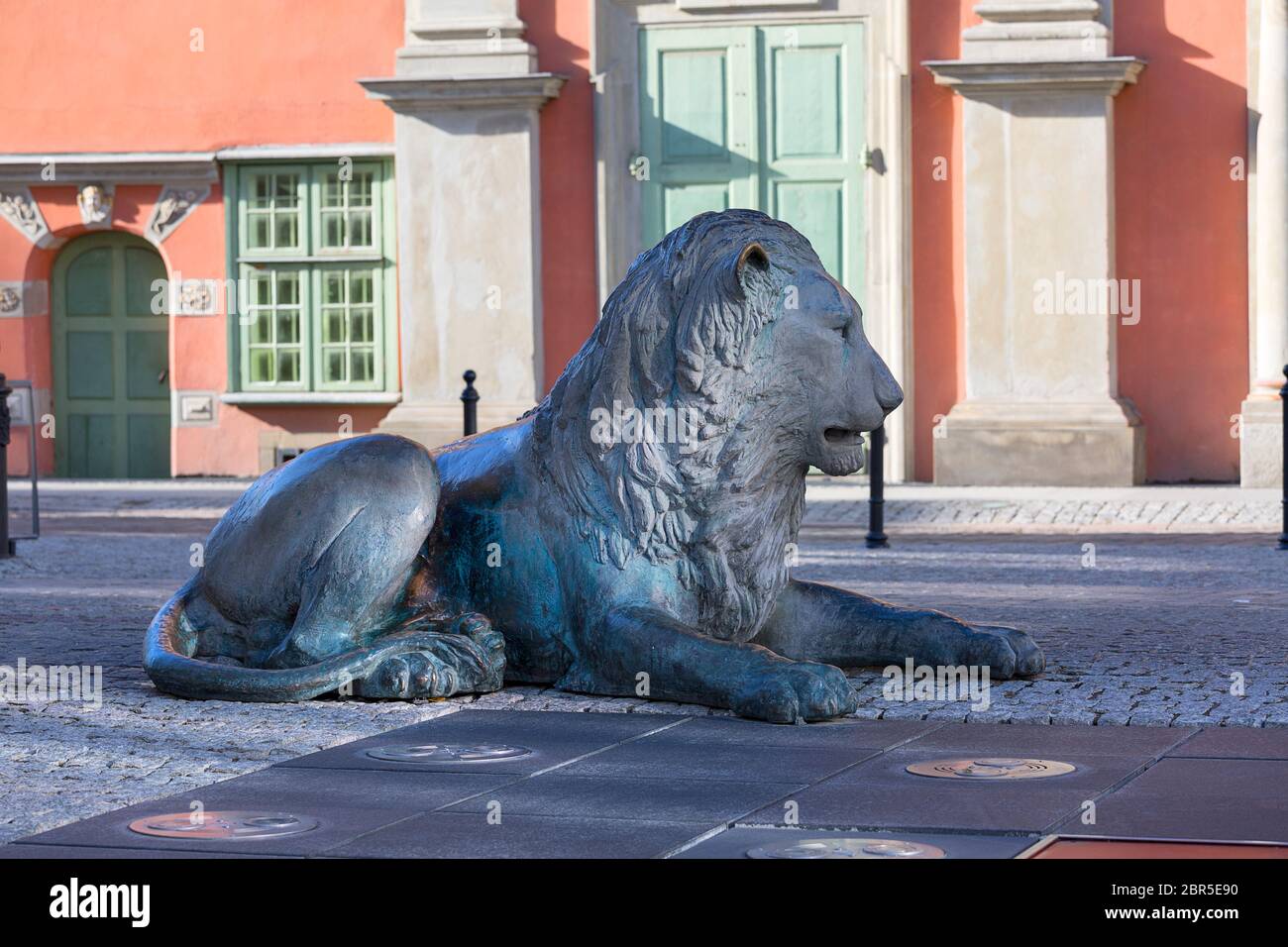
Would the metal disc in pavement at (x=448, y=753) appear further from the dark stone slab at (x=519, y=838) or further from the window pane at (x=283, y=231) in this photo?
the window pane at (x=283, y=231)

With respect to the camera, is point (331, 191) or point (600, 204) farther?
point (331, 191)

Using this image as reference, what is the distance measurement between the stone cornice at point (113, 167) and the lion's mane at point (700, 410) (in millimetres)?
13470

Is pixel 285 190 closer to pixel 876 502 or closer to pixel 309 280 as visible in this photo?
pixel 309 280

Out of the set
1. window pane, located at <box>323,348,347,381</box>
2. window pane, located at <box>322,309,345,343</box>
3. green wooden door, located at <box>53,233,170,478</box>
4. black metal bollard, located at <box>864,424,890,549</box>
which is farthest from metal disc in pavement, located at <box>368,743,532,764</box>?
green wooden door, located at <box>53,233,170,478</box>

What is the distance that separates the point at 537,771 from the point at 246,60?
48.9 feet

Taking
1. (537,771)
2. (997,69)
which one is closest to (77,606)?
(537,771)

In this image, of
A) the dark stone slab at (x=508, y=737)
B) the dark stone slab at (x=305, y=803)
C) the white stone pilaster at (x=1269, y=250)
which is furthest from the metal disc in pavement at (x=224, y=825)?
the white stone pilaster at (x=1269, y=250)

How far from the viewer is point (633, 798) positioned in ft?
14.8

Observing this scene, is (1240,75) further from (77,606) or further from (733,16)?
(77,606)

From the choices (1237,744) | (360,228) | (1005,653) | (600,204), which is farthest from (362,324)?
(1237,744)

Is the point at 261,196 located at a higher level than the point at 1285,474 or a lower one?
higher

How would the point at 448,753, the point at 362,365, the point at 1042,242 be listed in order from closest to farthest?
the point at 448,753, the point at 1042,242, the point at 362,365

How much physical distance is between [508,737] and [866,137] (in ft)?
41.6

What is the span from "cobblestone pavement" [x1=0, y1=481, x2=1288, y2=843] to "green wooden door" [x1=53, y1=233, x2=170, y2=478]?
5.30 m
